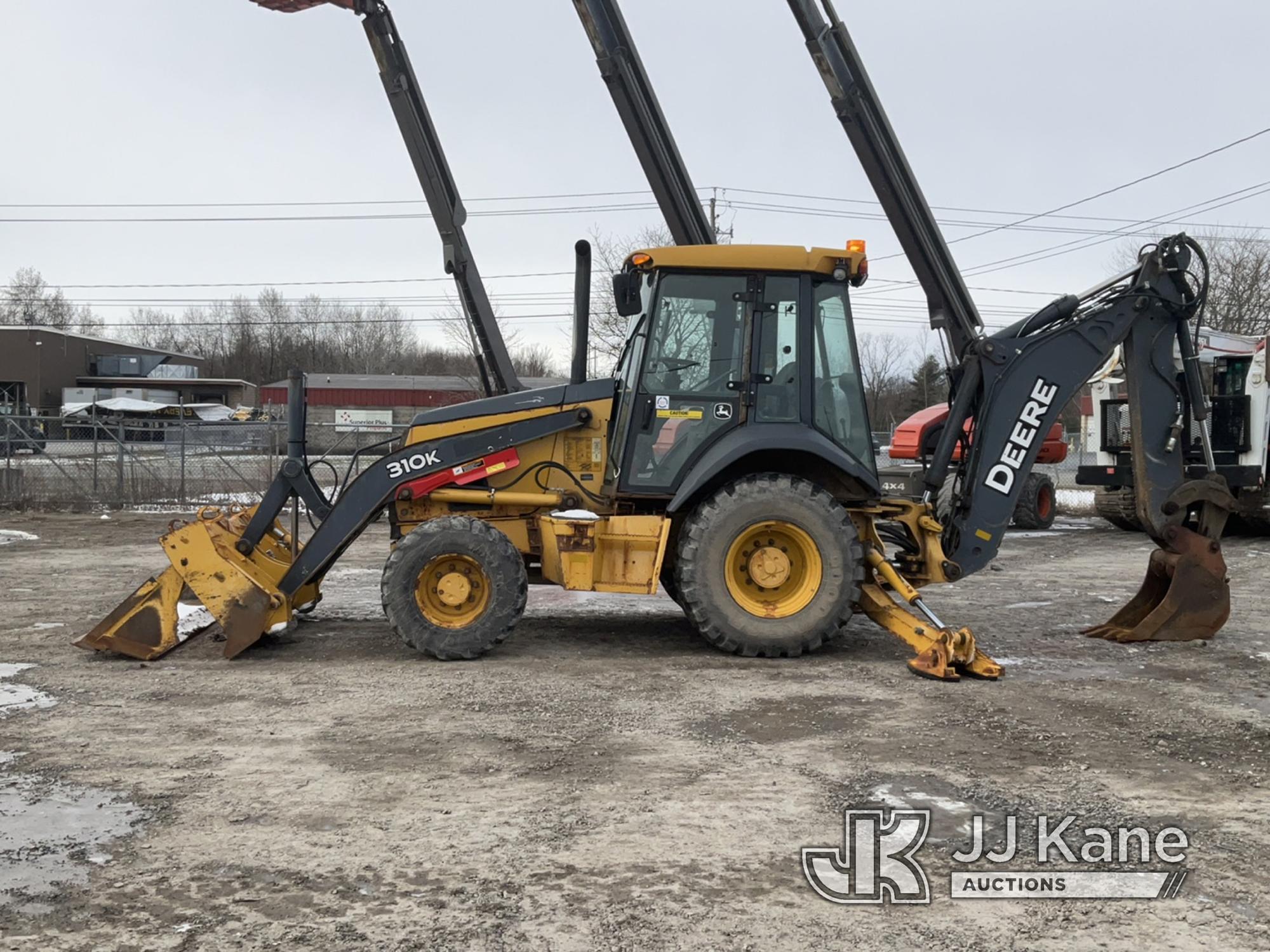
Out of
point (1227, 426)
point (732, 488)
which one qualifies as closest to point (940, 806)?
point (732, 488)

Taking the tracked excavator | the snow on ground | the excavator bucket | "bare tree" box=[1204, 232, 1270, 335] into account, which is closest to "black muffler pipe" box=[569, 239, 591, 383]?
the tracked excavator

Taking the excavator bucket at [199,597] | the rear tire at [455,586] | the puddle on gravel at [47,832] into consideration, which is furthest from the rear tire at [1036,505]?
the puddle on gravel at [47,832]

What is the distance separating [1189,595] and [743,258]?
408 cm

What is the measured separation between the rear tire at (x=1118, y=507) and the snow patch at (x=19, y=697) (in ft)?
50.5

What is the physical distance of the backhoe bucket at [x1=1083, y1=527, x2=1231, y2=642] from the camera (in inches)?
337

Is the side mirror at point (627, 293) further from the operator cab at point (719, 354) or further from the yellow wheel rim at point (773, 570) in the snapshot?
the yellow wheel rim at point (773, 570)

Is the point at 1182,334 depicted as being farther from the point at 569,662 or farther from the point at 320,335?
the point at 320,335

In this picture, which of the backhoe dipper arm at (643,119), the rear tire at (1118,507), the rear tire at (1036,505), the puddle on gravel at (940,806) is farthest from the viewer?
the rear tire at (1036,505)

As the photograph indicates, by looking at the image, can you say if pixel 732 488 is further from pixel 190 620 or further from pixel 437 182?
pixel 437 182

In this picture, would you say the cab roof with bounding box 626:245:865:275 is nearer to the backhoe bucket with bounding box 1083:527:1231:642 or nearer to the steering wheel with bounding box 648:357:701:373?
the steering wheel with bounding box 648:357:701:373

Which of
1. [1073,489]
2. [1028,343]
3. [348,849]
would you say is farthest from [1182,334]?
[1073,489]

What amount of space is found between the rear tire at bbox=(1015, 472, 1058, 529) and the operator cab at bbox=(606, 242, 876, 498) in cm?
1177

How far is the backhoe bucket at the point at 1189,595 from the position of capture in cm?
855

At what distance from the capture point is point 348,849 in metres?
4.34
